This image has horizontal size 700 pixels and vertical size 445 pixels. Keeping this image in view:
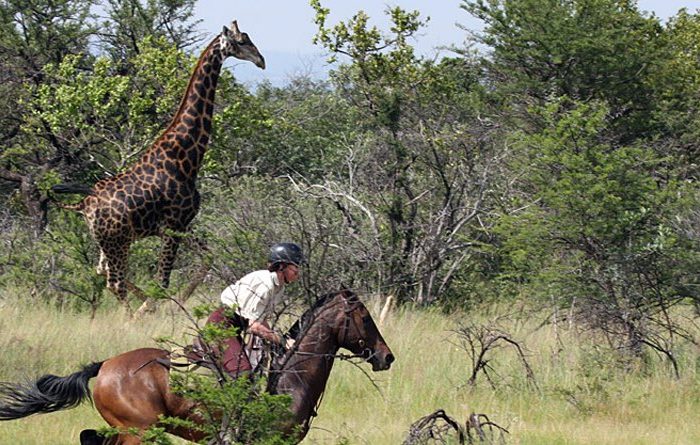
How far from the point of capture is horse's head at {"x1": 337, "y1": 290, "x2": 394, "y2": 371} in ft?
23.3

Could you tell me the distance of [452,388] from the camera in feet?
33.1

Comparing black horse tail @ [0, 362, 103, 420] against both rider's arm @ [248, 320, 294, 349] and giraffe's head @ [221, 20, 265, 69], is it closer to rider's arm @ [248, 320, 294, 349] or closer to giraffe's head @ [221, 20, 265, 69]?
rider's arm @ [248, 320, 294, 349]

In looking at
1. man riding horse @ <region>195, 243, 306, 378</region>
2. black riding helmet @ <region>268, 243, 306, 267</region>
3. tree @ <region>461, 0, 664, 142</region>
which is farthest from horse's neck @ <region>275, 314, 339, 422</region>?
tree @ <region>461, 0, 664, 142</region>

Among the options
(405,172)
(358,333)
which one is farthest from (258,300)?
(405,172)

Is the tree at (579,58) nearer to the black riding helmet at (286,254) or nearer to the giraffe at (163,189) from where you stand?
the giraffe at (163,189)

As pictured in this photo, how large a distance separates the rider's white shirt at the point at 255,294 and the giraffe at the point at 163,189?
571cm

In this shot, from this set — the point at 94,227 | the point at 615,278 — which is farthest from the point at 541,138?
the point at 94,227

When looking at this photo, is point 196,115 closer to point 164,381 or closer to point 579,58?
point 164,381

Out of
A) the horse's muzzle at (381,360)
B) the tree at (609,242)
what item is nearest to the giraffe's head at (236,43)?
the tree at (609,242)

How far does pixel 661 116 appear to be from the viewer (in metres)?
19.1

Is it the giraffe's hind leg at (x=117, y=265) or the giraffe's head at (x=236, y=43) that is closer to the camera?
the giraffe's hind leg at (x=117, y=265)

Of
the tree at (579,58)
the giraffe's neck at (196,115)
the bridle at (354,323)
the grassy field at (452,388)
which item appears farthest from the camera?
the tree at (579,58)

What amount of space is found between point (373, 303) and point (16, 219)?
6.19 metres

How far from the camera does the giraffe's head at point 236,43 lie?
13.0 m
